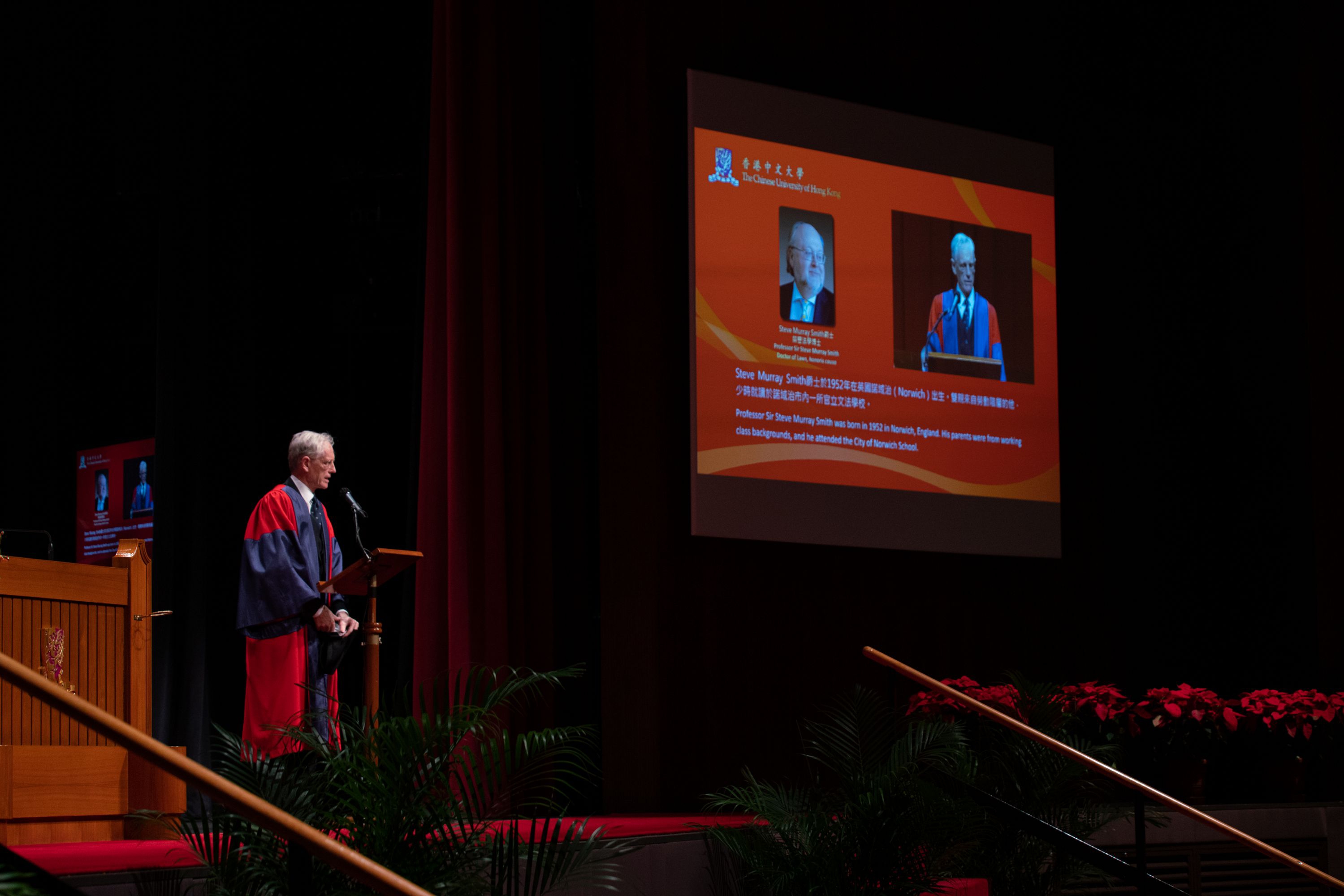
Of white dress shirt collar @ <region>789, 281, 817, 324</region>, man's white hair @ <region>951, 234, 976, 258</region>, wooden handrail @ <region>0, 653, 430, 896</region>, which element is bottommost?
wooden handrail @ <region>0, 653, 430, 896</region>

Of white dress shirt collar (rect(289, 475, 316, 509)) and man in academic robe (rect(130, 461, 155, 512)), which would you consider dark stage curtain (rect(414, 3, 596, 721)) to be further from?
man in academic robe (rect(130, 461, 155, 512))

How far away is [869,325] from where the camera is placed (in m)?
6.68

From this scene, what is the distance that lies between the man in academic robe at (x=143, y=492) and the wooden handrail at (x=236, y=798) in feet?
19.2

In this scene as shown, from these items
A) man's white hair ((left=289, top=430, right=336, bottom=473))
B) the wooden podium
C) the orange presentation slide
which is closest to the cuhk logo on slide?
the orange presentation slide

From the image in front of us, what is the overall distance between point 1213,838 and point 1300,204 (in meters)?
3.75

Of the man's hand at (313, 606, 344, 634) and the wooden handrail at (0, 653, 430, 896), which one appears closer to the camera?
the wooden handrail at (0, 653, 430, 896)

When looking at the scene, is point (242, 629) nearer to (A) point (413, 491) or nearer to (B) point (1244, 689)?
(A) point (413, 491)

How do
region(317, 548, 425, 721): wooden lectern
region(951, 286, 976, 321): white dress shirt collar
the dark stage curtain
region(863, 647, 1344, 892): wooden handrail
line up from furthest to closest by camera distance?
region(951, 286, 976, 321): white dress shirt collar, the dark stage curtain, region(317, 548, 425, 721): wooden lectern, region(863, 647, 1344, 892): wooden handrail

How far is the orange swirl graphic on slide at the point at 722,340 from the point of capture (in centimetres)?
620

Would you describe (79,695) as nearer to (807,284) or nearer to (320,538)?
(320,538)

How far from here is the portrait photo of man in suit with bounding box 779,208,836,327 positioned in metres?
6.48

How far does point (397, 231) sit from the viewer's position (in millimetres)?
8211

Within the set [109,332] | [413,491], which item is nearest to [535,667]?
[413,491]

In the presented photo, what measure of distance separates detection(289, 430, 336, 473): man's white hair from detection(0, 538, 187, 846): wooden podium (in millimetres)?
772
